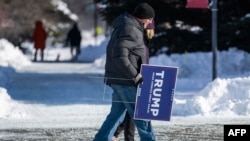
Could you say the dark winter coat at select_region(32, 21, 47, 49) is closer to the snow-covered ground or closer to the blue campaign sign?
the snow-covered ground

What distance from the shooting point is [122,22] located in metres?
9.46

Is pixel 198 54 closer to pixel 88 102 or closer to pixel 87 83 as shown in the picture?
pixel 87 83

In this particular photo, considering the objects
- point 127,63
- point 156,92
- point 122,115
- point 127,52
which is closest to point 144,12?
point 127,52

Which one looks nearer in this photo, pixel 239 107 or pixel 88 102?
pixel 239 107

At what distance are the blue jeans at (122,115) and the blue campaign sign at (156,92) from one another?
0.32ft

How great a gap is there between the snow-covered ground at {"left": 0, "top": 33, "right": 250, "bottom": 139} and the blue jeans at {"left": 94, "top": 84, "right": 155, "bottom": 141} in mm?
3003

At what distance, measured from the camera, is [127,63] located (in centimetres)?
921

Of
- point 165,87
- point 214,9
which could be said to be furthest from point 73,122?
point 214,9

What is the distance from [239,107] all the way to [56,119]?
3169mm

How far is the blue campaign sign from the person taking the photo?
31.0 ft

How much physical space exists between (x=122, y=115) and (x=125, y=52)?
3.21 feet

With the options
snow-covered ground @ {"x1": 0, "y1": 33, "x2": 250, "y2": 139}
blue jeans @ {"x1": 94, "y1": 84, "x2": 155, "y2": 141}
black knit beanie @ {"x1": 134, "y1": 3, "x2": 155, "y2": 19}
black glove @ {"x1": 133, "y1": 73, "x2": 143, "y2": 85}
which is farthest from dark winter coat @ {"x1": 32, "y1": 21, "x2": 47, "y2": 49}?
black glove @ {"x1": 133, "y1": 73, "x2": 143, "y2": 85}

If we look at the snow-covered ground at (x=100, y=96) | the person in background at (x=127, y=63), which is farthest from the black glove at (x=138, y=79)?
the snow-covered ground at (x=100, y=96)

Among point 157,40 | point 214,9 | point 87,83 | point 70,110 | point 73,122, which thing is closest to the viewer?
point 73,122
